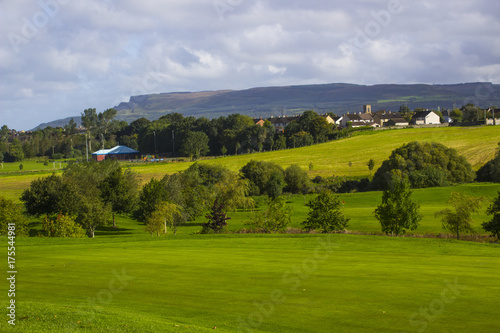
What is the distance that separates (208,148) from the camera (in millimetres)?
148000

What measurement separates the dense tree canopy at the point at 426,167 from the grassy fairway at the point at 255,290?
46940 millimetres

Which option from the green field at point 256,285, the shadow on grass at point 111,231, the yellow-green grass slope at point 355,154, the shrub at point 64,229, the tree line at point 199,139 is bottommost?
the shadow on grass at point 111,231

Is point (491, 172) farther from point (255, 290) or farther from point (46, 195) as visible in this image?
point (255, 290)

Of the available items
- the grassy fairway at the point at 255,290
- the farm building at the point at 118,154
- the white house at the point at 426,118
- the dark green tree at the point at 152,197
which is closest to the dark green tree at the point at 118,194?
the dark green tree at the point at 152,197

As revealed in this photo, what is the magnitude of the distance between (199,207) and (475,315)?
150 ft

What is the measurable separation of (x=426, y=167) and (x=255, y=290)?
64688 millimetres

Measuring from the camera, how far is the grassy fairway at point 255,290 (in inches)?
478

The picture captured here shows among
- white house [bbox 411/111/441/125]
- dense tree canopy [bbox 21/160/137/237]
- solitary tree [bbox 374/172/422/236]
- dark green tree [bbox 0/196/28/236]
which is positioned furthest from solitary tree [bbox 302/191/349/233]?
white house [bbox 411/111/441/125]

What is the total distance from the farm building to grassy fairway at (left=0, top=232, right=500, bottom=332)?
137m

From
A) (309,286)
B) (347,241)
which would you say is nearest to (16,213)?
(347,241)

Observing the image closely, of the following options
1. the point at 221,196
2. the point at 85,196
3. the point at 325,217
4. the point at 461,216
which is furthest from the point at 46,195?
the point at 461,216

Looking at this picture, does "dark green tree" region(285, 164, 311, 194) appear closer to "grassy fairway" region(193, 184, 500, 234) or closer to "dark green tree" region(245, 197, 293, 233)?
"grassy fairway" region(193, 184, 500, 234)

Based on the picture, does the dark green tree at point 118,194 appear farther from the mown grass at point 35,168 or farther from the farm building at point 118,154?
the farm building at point 118,154

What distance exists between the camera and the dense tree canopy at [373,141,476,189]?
70.9 meters
